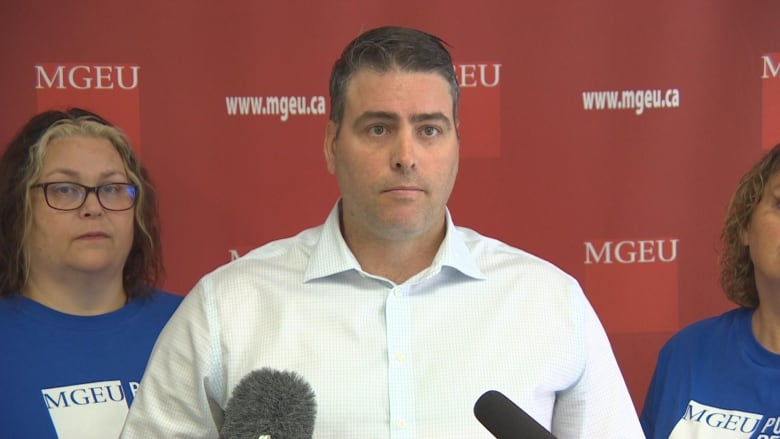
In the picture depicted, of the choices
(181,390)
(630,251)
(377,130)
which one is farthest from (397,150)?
(630,251)

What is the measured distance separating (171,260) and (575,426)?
142 cm

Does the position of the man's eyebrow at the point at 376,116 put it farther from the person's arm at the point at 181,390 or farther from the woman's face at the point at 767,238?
the woman's face at the point at 767,238

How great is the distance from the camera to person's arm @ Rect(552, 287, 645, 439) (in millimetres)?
1617

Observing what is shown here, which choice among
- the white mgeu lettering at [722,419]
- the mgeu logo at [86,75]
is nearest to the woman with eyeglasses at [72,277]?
the mgeu logo at [86,75]

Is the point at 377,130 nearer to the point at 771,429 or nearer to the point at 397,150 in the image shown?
the point at 397,150

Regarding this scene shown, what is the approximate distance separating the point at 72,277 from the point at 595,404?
132 centimetres

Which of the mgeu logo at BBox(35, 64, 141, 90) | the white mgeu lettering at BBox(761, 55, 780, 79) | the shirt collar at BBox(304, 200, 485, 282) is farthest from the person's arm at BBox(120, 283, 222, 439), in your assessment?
the white mgeu lettering at BBox(761, 55, 780, 79)

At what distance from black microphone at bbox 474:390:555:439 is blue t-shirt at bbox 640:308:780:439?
1.15 metres

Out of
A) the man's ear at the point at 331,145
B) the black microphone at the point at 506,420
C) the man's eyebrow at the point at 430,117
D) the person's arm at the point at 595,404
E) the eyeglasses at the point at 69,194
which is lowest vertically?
the person's arm at the point at 595,404

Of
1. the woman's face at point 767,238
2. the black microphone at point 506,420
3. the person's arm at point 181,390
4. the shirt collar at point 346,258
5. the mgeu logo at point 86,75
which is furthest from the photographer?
the mgeu logo at point 86,75

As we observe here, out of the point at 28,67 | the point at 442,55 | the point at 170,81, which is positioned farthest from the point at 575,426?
the point at 28,67

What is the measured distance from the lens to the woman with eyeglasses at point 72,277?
2.08 m

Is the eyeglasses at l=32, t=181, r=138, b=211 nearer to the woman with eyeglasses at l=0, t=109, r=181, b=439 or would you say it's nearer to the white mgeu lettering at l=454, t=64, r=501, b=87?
the woman with eyeglasses at l=0, t=109, r=181, b=439

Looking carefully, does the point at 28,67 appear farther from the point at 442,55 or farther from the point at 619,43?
the point at 619,43
